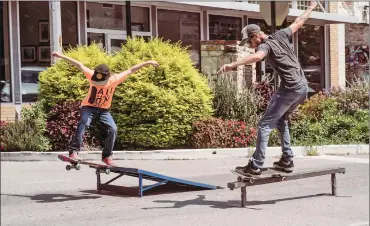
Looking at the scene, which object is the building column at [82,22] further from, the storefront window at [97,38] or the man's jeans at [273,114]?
the man's jeans at [273,114]

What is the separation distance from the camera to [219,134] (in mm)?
14164

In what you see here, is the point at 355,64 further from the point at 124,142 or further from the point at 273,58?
the point at 273,58

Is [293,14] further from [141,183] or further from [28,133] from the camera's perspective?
[141,183]

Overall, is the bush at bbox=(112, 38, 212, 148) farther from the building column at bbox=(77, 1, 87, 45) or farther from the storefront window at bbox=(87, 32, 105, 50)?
the storefront window at bbox=(87, 32, 105, 50)

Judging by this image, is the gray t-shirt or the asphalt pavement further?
the gray t-shirt

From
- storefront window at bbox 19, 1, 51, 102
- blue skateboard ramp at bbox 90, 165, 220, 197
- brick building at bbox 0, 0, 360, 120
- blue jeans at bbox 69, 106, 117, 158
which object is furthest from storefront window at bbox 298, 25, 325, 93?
blue jeans at bbox 69, 106, 117, 158

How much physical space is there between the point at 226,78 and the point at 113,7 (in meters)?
6.20

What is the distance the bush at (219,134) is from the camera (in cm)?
1407

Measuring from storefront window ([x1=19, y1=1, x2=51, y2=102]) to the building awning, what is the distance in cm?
514

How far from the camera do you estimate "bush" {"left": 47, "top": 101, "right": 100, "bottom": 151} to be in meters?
13.7

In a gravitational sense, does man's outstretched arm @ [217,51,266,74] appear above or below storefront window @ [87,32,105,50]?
below

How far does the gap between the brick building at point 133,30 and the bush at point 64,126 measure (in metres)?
0.95

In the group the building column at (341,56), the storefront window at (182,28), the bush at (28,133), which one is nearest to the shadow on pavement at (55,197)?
the bush at (28,133)

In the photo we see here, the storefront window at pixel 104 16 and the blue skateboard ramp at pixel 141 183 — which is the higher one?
the storefront window at pixel 104 16
